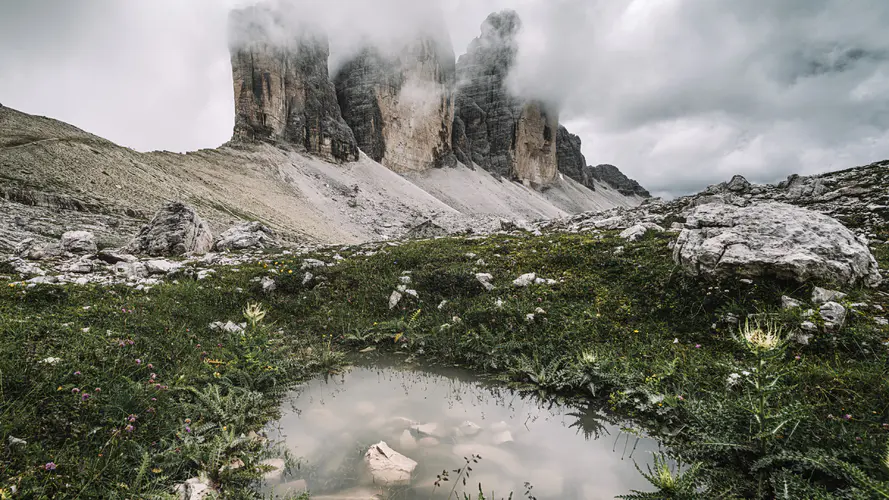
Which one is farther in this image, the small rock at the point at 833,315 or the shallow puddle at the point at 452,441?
the small rock at the point at 833,315

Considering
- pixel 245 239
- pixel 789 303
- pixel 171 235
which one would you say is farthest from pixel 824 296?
pixel 245 239

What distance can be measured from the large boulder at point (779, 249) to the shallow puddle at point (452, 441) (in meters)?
4.30

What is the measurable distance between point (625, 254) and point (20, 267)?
16.4m

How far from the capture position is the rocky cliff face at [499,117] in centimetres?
12950

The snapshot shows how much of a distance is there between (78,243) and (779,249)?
20835 mm

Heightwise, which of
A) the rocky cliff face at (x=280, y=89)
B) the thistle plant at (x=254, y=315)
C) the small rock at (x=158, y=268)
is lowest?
the thistle plant at (x=254, y=315)

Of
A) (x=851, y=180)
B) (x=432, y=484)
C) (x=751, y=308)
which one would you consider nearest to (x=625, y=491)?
(x=432, y=484)

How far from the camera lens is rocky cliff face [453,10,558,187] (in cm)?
12950

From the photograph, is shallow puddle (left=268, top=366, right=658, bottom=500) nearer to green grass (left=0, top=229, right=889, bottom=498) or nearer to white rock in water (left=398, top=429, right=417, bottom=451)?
white rock in water (left=398, top=429, right=417, bottom=451)

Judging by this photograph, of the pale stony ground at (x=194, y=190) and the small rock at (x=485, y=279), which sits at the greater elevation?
the pale stony ground at (x=194, y=190)

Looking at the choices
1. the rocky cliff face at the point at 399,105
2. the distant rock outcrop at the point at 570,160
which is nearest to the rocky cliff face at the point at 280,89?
the rocky cliff face at the point at 399,105

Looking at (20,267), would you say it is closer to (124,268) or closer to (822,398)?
(124,268)

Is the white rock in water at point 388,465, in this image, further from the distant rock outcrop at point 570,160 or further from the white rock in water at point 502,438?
A: the distant rock outcrop at point 570,160

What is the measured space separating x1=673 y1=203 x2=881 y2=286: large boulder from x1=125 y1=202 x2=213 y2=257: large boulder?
1914cm
